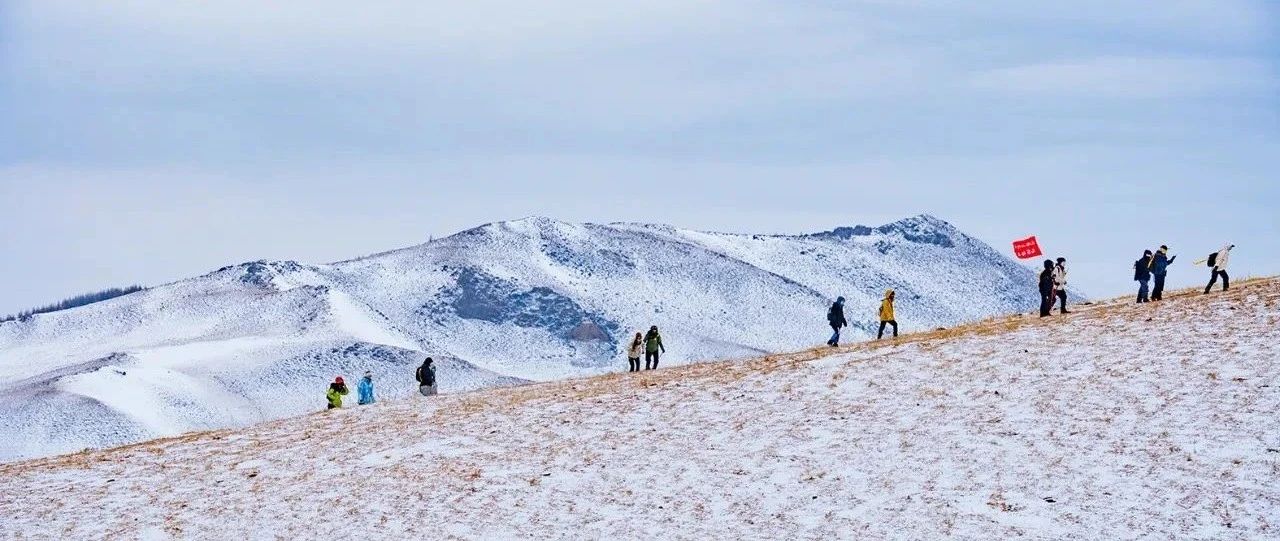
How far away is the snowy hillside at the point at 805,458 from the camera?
2864 cm

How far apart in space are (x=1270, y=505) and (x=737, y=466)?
1026 centimetres

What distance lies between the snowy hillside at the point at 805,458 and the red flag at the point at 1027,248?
1017cm

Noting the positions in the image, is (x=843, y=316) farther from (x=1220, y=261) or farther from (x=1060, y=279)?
(x=1220, y=261)

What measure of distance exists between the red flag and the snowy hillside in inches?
401

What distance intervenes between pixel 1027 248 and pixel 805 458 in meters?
24.7

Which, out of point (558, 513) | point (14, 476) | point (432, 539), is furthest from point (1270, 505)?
point (14, 476)

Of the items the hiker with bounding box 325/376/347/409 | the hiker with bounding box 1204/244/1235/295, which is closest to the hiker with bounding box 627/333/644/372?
the hiker with bounding box 325/376/347/409

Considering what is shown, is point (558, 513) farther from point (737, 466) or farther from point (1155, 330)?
point (1155, 330)

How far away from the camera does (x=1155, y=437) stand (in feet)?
101

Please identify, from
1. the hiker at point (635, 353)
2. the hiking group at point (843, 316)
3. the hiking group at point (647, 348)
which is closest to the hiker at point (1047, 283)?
the hiking group at point (843, 316)

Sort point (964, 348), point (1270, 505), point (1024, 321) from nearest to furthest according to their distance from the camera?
point (1270, 505)
point (964, 348)
point (1024, 321)

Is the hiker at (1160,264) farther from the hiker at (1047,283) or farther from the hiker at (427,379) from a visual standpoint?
the hiker at (427,379)

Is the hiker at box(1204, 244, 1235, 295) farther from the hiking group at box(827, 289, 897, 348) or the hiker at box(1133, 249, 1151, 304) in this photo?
the hiking group at box(827, 289, 897, 348)

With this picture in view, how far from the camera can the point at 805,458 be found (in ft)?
107
